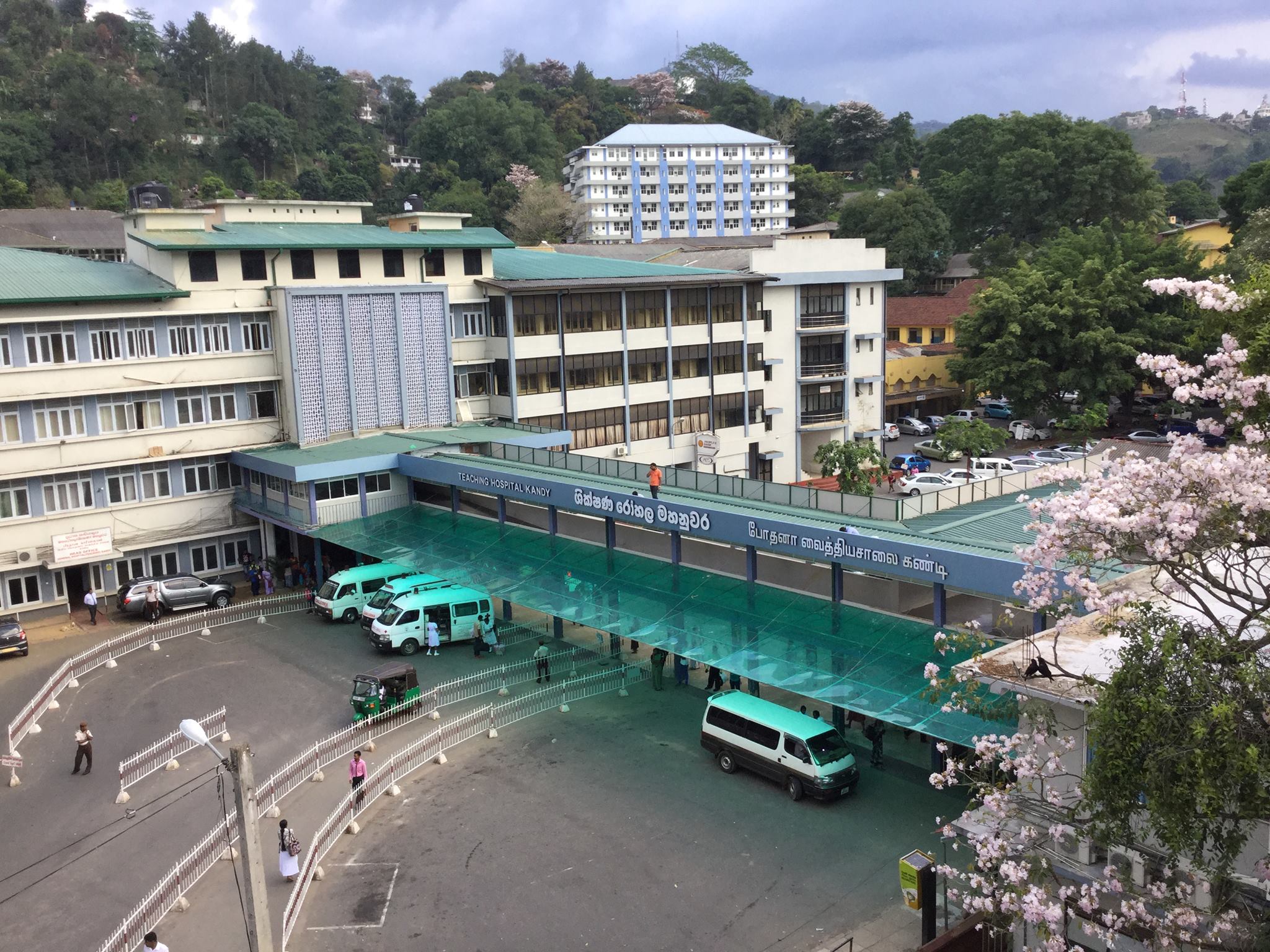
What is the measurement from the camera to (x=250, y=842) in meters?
12.6

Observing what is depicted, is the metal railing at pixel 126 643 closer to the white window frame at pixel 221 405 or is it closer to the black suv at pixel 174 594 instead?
the black suv at pixel 174 594

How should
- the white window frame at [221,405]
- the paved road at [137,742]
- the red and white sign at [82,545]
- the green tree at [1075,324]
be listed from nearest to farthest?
the paved road at [137,742] < the red and white sign at [82,545] < the white window frame at [221,405] < the green tree at [1075,324]

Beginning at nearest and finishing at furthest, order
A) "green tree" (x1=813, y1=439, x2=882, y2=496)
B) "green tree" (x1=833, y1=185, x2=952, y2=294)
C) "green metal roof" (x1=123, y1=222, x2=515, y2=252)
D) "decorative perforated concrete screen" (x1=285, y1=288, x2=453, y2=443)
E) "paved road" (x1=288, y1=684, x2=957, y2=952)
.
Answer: "paved road" (x1=288, y1=684, x2=957, y2=952) → "green metal roof" (x1=123, y1=222, x2=515, y2=252) → "decorative perforated concrete screen" (x1=285, y1=288, x2=453, y2=443) → "green tree" (x1=813, y1=439, x2=882, y2=496) → "green tree" (x1=833, y1=185, x2=952, y2=294)

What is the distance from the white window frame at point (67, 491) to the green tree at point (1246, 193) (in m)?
64.0

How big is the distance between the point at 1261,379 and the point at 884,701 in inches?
432

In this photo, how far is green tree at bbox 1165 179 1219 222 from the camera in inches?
4402

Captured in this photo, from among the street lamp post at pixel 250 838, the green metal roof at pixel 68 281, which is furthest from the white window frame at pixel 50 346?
the street lamp post at pixel 250 838

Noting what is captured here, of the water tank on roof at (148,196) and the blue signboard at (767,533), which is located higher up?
the water tank on roof at (148,196)

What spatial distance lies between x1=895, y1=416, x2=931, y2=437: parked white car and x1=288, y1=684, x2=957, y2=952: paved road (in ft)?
136

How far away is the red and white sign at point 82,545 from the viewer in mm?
33312

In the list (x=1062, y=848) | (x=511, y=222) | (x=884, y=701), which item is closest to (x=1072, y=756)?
(x=1062, y=848)

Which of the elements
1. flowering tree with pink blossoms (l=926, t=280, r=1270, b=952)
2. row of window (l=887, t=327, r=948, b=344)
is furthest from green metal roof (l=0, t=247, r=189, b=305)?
row of window (l=887, t=327, r=948, b=344)

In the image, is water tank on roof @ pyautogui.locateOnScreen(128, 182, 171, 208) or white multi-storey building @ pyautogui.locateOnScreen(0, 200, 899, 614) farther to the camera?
water tank on roof @ pyautogui.locateOnScreen(128, 182, 171, 208)

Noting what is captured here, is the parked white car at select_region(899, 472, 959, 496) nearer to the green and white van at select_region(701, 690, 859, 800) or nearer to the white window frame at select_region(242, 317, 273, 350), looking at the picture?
the green and white van at select_region(701, 690, 859, 800)
